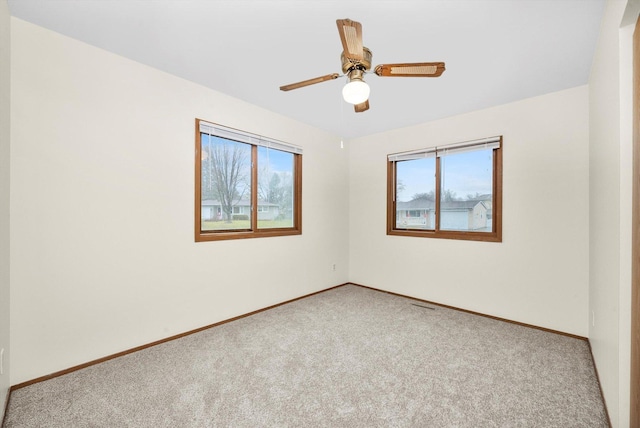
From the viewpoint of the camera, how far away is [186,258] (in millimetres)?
2711

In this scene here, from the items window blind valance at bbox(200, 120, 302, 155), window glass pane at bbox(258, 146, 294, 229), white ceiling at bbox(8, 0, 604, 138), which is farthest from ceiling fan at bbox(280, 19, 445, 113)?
window glass pane at bbox(258, 146, 294, 229)

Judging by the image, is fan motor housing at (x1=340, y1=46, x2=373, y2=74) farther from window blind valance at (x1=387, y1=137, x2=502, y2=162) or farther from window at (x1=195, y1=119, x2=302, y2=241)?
window blind valance at (x1=387, y1=137, x2=502, y2=162)

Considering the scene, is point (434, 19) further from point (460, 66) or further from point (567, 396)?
point (567, 396)

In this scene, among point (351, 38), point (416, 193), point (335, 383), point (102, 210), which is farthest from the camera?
point (416, 193)

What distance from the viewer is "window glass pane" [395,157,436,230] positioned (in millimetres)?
3879

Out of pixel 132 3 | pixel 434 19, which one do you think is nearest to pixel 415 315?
pixel 434 19

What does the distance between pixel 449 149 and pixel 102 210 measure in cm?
380

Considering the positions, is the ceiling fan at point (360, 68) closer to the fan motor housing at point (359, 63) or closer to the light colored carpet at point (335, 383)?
the fan motor housing at point (359, 63)

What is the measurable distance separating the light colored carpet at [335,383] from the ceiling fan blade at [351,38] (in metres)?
2.14

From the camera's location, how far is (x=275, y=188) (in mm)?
3738

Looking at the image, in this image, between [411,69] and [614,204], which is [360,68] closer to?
[411,69]

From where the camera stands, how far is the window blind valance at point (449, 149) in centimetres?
323

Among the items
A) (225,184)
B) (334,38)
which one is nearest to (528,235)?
(334,38)

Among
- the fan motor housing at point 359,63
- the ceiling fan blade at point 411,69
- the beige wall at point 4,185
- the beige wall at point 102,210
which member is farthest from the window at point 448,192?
the beige wall at point 4,185
